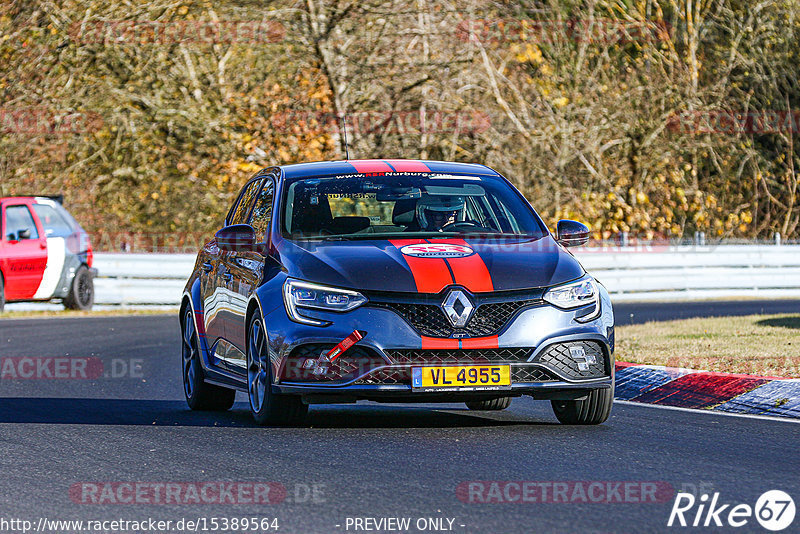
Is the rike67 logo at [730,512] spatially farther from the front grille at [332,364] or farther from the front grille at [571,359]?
the front grille at [332,364]

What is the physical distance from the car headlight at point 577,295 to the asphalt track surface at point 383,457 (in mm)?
758

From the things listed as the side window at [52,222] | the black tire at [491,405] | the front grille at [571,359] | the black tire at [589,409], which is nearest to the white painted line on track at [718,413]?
the black tire at [491,405]

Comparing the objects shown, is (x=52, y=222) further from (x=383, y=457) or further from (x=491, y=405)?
(x=383, y=457)

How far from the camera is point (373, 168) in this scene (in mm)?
10023

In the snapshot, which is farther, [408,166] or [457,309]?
[408,166]

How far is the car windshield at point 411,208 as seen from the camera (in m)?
9.36

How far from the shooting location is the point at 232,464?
24.6ft

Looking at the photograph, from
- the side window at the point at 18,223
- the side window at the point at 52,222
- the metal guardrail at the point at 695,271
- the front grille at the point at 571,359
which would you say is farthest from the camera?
the metal guardrail at the point at 695,271

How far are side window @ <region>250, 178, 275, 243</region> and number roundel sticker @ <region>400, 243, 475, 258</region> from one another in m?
1.19

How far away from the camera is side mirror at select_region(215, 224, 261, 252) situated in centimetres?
945

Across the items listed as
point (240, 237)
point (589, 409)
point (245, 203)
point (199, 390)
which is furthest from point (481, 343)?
point (245, 203)

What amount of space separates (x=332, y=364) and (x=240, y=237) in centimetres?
149

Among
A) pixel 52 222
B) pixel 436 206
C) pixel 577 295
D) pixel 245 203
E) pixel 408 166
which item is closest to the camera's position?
pixel 577 295

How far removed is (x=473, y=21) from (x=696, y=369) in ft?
59.3
